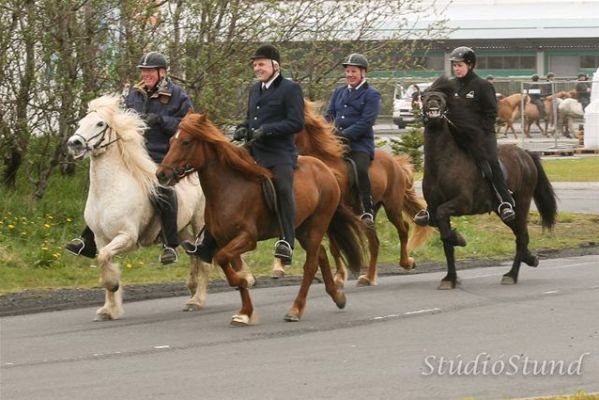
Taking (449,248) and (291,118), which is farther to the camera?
(449,248)

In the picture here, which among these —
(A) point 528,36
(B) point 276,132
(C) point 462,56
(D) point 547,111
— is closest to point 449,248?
(C) point 462,56

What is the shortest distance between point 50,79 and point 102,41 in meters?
0.90

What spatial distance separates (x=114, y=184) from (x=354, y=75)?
4.11 m

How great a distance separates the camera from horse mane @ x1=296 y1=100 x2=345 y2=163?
1553 centimetres

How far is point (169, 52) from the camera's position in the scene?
2080cm

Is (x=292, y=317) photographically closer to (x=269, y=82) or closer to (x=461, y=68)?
(x=269, y=82)

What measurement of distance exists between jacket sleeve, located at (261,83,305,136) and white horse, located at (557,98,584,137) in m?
29.7

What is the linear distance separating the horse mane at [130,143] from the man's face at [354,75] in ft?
11.6

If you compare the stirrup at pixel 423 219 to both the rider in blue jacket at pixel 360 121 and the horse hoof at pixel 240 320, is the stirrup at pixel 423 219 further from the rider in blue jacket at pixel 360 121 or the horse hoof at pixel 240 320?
the horse hoof at pixel 240 320

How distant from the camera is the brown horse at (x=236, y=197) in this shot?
13281mm

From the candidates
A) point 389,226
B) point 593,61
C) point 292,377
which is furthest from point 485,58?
point 292,377

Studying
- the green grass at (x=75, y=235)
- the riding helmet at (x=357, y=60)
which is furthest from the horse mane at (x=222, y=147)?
the green grass at (x=75, y=235)

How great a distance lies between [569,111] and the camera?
43031mm

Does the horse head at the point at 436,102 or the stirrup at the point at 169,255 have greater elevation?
the horse head at the point at 436,102
